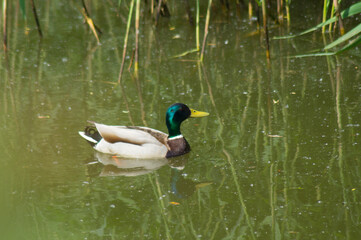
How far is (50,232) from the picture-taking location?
4.73 meters

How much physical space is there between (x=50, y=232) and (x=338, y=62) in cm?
517

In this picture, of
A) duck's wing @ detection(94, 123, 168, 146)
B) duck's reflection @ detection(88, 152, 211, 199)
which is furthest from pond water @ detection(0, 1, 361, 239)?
duck's wing @ detection(94, 123, 168, 146)

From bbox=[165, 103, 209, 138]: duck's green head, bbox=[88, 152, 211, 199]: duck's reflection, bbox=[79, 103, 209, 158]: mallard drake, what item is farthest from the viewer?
bbox=[165, 103, 209, 138]: duck's green head

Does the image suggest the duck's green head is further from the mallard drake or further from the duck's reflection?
the duck's reflection

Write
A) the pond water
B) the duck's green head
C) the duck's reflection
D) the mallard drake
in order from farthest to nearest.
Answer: the duck's green head
the mallard drake
the duck's reflection
the pond water

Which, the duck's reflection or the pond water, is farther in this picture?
the duck's reflection

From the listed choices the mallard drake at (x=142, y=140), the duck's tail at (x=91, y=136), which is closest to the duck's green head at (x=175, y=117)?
the mallard drake at (x=142, y=140)

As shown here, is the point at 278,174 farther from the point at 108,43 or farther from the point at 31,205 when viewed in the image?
the point at 108,43

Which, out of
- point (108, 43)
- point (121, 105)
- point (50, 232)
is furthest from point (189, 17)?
point (50, 232)

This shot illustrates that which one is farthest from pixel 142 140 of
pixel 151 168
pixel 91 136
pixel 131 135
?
pixel 91 136

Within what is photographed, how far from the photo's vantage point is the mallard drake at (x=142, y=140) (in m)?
6.09

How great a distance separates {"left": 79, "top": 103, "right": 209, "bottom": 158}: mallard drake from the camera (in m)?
6.09

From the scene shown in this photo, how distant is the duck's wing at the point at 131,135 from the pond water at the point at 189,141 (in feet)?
0.70

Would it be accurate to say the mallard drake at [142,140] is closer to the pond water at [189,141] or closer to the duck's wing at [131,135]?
the duck's wing at [131,135]
